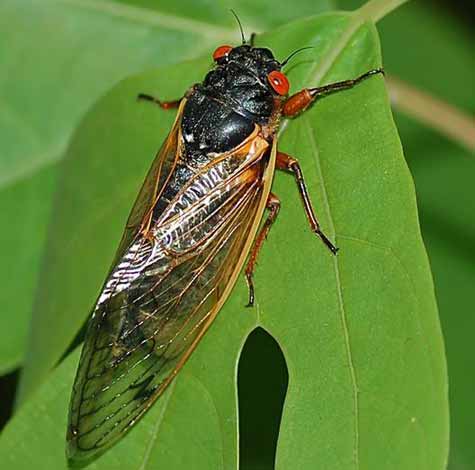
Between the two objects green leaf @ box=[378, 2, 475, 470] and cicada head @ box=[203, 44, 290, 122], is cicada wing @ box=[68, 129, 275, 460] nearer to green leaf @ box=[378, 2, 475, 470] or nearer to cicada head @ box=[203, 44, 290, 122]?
cicada head @ box=[203, 44, 290, 122]

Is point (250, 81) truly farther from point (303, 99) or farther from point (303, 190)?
point (303, 190)

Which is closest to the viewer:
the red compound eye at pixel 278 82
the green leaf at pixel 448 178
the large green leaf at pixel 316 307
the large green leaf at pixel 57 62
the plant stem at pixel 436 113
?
the large green leaf at pixel 316 307

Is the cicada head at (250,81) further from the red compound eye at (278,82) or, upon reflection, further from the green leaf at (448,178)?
the green leaf at (448,178)

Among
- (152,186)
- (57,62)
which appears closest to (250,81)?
(152,186)

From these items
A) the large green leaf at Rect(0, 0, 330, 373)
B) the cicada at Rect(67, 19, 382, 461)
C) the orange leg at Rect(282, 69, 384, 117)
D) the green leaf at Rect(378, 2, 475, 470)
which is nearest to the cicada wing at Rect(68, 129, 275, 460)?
the cicada at Rect(67, 19, 382, 461)

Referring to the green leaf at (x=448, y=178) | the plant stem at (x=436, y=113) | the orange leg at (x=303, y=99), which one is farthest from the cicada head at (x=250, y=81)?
the green leaf at (x=448, y=178)

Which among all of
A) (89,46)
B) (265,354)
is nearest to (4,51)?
(89,46)
